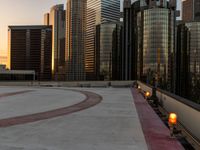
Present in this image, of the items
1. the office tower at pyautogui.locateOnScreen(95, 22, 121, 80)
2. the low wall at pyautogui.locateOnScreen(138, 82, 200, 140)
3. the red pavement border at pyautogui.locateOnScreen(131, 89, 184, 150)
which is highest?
the office tower at pyautogui.locateOnScreen(95, 22, 121, 80)

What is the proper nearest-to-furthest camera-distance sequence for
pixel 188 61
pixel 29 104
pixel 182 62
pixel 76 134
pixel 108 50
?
pixel 76 134 < pixel 29 104 < pixel 188 61 < pixel 108 50 < pixel 182 62

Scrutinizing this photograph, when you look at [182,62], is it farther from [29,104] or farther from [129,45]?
[29,104]

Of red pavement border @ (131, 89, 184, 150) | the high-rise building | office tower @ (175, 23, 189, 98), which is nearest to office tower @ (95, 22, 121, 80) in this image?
office tower @ (175, 23, 189, 98)

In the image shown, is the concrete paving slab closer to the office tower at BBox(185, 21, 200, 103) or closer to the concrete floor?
the concrete floor

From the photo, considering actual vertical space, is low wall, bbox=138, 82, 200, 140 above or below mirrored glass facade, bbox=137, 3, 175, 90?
below

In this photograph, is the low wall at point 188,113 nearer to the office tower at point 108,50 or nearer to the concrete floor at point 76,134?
the concrete floor at point 76,134

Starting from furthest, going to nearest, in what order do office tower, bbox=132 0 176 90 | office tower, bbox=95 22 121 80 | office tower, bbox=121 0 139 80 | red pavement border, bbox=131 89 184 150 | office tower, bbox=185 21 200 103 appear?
office tower, bbox=95 22 121 80 < office tower, bbox=121 0 139 80 < office tower, bbox=185 21 200 103 < office tower, bbox=132 0 176 90 < red pavement border, bbox=131 89 184 150

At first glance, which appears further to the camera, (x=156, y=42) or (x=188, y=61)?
(x=188, y=61)

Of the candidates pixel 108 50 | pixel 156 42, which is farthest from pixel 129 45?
pixel 156 42

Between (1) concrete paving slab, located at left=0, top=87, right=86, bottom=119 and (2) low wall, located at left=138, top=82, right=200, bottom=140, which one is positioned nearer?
(2) low wall, located at left=138, top=82, right=200, bottom=140

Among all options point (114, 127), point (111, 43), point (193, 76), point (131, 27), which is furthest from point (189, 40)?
point (114, 127)

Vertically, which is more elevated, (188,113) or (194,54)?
(194,54)

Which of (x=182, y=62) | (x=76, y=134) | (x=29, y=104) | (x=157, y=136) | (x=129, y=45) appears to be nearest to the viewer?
(x=157, y=136)

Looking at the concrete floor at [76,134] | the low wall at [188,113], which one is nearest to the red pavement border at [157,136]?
the concrete floor at [76,134]
